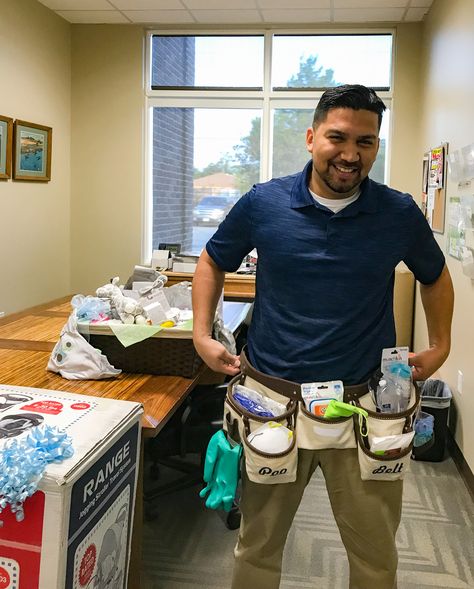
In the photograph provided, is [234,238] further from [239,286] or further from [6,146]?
[6,146]

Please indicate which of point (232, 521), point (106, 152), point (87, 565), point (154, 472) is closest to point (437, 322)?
point (87, 565)

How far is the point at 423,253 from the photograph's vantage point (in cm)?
143

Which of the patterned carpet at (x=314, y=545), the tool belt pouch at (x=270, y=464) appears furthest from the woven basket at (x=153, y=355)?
the patterned carpet at (x=314, y=545)

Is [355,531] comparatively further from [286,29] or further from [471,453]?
[286,29]

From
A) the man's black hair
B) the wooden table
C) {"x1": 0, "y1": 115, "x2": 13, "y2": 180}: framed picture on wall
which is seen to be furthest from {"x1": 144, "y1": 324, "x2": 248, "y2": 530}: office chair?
{"x1": 0, "y1": 115, "x2": 13, "y2": 180}: framed picture on wall

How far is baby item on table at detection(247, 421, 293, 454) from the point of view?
1.33 meters

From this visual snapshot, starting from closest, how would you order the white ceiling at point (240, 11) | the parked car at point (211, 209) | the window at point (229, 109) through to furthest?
the white ceiling at point (240, 11) → the window at point (229, 109) → the parked car at point (211, 209)

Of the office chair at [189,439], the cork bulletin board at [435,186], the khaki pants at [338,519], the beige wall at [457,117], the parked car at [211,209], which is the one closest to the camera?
the khaki pants at [338,519]

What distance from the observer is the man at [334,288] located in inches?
52.7

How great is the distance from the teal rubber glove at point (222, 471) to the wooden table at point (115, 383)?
177mm

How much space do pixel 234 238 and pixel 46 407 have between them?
61 centimetres

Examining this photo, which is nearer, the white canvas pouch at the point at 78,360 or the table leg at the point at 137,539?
the table leg at the point at 137,539

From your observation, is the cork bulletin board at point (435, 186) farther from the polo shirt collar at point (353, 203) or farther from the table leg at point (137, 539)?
the table leg at point (137, 539)

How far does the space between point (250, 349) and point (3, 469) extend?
0.66m
